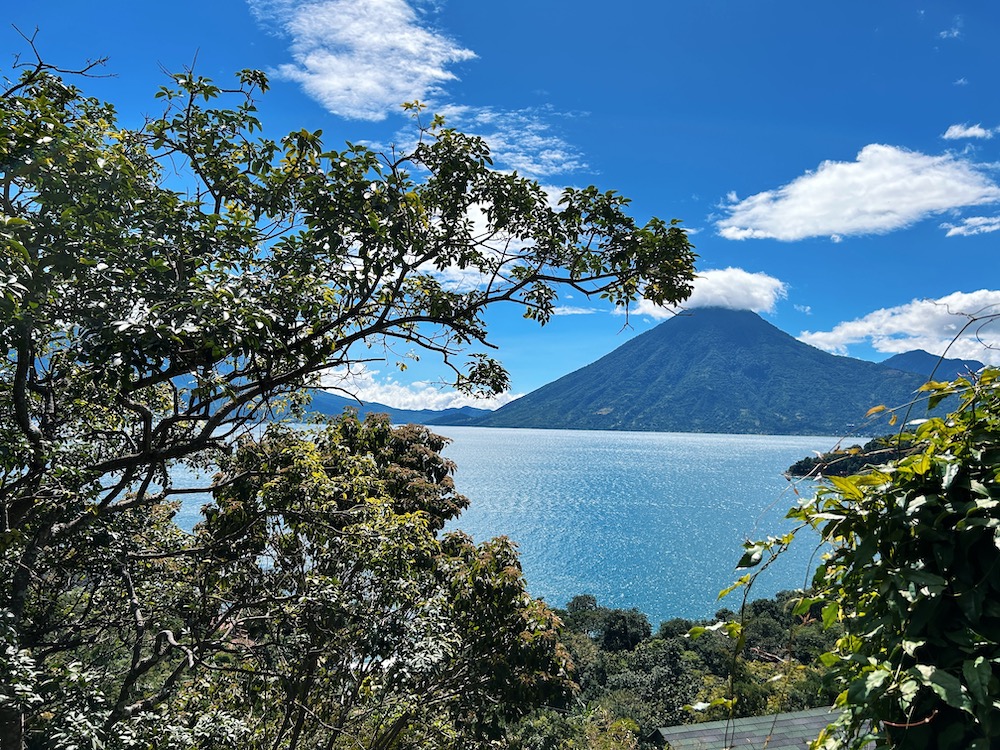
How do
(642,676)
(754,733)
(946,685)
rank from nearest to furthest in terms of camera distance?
(946,685) → (754,733) → (642,676)

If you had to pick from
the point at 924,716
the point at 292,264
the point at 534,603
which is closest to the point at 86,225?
the point at 292,264

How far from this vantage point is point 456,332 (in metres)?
4.25

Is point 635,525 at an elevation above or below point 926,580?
below

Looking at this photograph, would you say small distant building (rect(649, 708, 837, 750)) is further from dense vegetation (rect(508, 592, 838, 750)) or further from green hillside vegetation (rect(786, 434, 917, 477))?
green hillside vegetation (rect(786, 434, 917, 477))

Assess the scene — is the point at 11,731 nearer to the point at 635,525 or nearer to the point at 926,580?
the point at 926,580

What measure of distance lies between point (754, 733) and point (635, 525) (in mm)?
70890

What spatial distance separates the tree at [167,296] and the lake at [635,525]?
8.34ft

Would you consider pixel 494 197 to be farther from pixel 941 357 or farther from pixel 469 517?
pixel 469 517

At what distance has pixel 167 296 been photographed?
258 cm

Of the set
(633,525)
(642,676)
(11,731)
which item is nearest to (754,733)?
(11,731)

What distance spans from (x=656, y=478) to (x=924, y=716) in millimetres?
115293

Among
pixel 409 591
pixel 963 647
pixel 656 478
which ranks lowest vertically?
pixel 656 478

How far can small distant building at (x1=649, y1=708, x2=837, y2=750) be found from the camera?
5.98 m

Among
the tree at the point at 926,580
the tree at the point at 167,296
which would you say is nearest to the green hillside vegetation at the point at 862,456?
the tree at the point at 926,580
